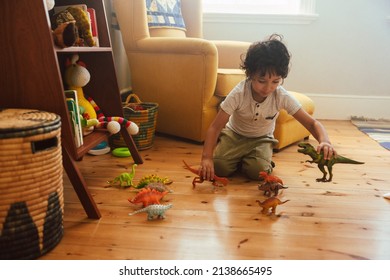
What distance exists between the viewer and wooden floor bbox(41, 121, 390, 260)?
Answer: 1.05 metres

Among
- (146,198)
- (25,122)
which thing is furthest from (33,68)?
(146,198)

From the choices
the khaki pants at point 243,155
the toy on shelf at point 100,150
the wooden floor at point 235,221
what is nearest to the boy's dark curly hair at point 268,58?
the khaki pants at point 243,155

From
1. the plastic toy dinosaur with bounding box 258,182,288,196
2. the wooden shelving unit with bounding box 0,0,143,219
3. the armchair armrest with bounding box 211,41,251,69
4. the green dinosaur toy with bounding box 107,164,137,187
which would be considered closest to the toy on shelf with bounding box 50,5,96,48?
the wooden shelving unit with bounding box 0,0,143,219

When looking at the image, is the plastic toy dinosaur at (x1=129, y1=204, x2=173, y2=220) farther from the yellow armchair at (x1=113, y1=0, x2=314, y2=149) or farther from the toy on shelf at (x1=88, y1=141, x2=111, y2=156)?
the yellow armchair at (x1=113, y1=0, x2=314, y2=149)

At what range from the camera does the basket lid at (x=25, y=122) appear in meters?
0.88

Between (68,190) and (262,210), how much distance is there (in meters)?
0.74

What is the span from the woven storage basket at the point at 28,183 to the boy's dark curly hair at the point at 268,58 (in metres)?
0.79

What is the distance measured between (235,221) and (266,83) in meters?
0.57

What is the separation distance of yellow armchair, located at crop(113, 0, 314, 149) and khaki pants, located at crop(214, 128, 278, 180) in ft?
1.02

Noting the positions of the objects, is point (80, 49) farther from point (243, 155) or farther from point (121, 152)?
point (243, 155)

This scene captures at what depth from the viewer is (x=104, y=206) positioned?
4.33 feet

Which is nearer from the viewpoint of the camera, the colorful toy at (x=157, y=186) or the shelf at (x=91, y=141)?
the shelf at (x=91, y=141)

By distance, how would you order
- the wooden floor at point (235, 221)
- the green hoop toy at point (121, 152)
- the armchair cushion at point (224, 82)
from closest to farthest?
the wooden floor at point (235, 221)
the green hoop toy at point (121, 152)
the armchair cushion at point (224, 82)

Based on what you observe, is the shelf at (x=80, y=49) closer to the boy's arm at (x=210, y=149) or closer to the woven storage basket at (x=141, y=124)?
the woven storage basket at (x=141, y=124)
